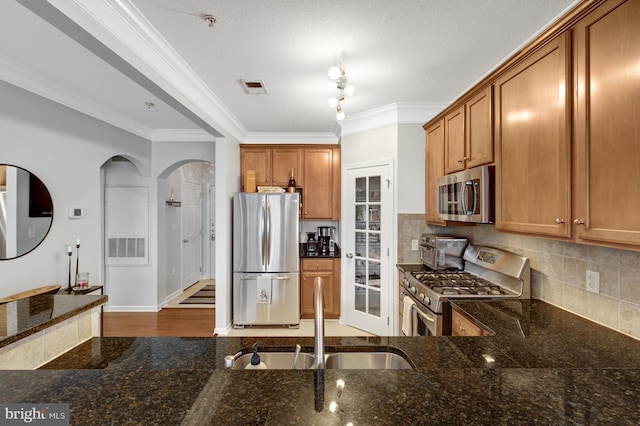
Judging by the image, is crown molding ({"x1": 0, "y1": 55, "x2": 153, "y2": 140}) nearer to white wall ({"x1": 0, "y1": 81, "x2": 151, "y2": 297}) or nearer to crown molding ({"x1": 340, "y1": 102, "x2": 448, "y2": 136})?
white wall ({"x1": 0, "y1": 81, "x2": 151, "y2": 297})

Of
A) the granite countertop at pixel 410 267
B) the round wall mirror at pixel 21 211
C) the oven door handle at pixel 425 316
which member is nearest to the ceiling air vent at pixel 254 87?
the round wall mirror at pixel 21 211

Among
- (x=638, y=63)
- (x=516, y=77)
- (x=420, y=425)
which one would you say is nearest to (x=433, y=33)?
(x=516, y=77)

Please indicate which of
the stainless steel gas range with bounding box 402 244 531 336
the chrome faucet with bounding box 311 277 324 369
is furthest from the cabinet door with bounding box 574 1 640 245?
the chrome faucet with bounding box 311 277 324 369

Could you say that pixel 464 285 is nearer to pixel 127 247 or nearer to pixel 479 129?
pixel 479 129

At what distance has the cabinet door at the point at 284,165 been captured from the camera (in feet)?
14.4

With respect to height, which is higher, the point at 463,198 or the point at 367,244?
the point at 463,198

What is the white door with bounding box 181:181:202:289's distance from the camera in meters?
5.67

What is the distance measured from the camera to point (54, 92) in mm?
2887

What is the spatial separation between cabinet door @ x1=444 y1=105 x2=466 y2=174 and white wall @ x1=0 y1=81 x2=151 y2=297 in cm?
375

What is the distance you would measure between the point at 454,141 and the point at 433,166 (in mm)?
479

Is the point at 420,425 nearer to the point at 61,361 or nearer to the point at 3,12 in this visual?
the point at 61,361

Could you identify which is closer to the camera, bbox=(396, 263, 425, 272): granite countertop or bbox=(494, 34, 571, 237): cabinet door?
bbox=(494, 34, 571, 237): cabinet door

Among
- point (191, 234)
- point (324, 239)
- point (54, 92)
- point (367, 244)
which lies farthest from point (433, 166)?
point (191, 234)

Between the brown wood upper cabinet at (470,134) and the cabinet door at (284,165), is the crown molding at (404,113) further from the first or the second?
the cabinet door at (284,165)
